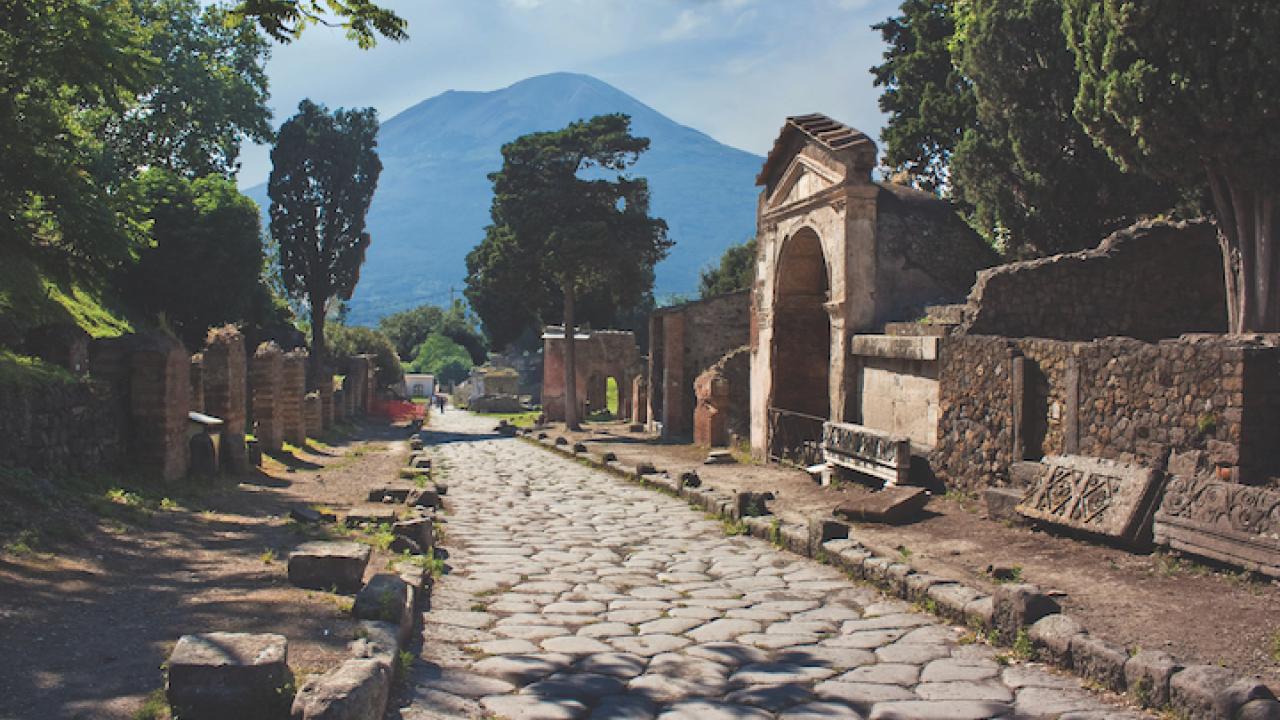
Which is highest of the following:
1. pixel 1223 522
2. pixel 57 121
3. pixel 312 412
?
pixel 57 121

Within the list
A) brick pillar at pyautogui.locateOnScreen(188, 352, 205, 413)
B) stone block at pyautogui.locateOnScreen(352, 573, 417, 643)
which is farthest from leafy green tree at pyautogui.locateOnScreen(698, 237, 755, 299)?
stone block at pyautogui.locateOnScreen(352, 573, 417, 643)

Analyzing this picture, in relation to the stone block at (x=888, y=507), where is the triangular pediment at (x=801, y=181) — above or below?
above

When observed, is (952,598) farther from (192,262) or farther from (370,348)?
(370,348)

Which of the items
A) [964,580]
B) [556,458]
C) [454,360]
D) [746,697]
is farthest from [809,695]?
[454,360]

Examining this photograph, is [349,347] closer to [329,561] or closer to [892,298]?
[892,298]

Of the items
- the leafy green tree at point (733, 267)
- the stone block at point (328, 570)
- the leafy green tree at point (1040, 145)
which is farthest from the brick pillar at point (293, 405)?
the leafy green tree at point (733, 267)

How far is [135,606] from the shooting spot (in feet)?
17.8

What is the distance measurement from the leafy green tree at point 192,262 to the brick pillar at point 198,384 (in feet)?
32.2

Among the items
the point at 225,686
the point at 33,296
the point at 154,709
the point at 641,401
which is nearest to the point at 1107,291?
the point at 225,686

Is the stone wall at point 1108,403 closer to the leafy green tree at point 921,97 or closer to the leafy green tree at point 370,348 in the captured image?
the leafy green tree at point 921,97

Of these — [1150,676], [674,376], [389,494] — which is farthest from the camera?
[674,376]

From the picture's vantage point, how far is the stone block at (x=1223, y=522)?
6340 mm

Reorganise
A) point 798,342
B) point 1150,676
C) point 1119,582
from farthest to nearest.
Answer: point 798,342
point 1119,582
point 1150,676

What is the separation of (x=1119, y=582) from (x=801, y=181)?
433 inches
